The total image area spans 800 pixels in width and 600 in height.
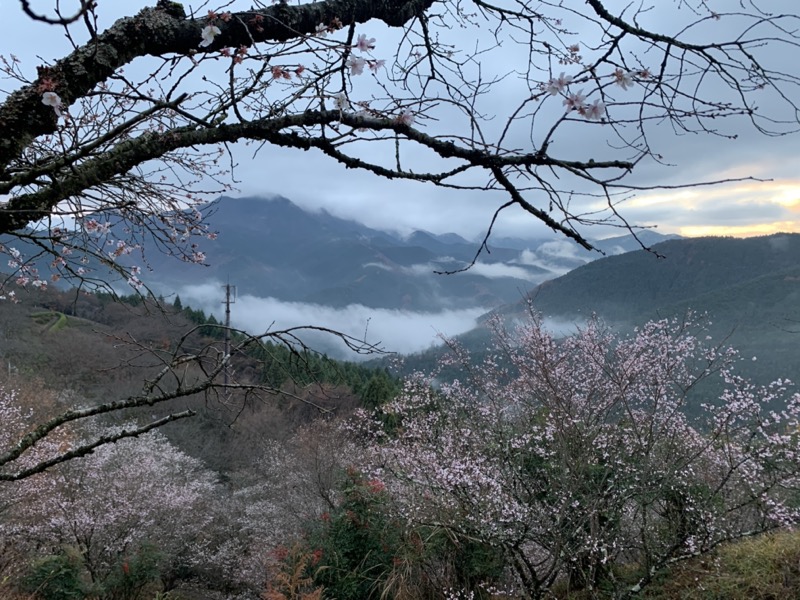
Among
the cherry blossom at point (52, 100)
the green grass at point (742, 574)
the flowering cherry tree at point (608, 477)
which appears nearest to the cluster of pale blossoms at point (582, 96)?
the cherry blossom at point (52, 100)

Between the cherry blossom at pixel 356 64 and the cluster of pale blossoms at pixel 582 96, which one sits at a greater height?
the cherry blossom at pixel 356 64

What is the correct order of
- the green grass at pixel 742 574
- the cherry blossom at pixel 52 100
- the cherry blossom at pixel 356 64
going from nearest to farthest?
the cherry blossom at pixel 52 100 → the cherry blossom at pixel 356 64 → the green grass at pixel 742 574

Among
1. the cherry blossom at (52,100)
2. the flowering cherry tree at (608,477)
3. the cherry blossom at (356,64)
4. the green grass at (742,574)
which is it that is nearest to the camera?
the cherry blossom at (52,100)

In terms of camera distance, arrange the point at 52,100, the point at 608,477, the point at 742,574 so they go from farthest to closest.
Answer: the point at 608,477 → the point at 742,574 → the point at 52,100

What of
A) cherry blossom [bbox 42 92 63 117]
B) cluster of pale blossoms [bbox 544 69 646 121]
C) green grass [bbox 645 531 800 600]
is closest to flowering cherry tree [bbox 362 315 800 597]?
green grass [bbox 645 531 800 600]

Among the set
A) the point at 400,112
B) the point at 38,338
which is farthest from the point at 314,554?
the point at 38,338

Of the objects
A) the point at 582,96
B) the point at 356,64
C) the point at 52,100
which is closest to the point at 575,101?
the point at 582,96

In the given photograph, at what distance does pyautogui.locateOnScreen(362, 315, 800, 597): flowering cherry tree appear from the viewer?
5.34m

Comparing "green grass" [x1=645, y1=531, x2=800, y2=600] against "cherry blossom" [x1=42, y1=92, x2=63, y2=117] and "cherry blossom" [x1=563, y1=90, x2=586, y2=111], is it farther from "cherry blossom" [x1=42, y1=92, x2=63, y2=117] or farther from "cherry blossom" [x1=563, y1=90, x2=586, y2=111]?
"cherry blossom" [x1=42, y1=92, x2=63, y2=117]

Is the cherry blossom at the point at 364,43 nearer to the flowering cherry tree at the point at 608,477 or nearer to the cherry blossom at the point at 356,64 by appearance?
the cherry blossom at the point at 356,64

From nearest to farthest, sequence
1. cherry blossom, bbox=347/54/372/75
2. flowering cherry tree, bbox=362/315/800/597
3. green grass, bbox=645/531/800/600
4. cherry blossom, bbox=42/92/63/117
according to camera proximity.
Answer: cherry blossom, bbox=42/92/63/117, cherry blossom, bbox=347/54/372/75, green grass, bbox=645/531/800/600, flowering cherry tree, bbox=362/315/800/597

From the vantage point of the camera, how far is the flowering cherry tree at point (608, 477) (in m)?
5.34

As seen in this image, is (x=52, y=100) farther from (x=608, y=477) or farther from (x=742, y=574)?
(x=742, y=574)

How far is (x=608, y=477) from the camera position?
20.2 feet
